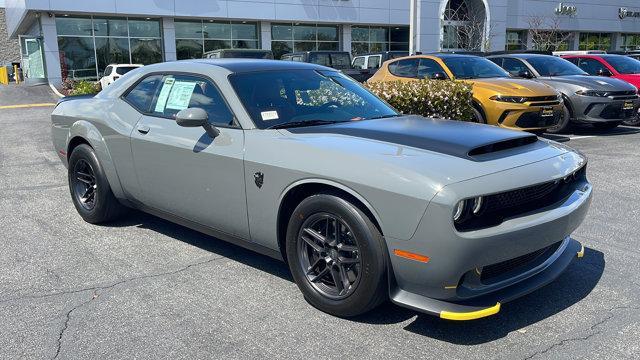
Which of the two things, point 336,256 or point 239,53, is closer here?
point 336,256

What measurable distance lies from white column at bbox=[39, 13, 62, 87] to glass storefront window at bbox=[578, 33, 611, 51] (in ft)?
133

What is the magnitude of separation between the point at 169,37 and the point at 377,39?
14409mm

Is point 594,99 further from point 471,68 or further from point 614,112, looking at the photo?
point 471,68

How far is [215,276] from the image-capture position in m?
4.11

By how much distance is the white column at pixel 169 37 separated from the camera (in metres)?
30.6

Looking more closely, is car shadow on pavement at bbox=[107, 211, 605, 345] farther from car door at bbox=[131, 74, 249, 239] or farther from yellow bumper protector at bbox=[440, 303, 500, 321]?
car door at bbox=[131, 74, 249, 239]

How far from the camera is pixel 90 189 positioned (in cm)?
544

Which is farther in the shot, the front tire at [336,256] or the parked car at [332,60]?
the parked car at [332,60]

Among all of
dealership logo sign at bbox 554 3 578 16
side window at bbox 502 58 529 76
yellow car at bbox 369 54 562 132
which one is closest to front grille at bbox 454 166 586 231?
yellow car at bbox 369 54 562 132

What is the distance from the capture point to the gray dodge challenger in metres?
2.96

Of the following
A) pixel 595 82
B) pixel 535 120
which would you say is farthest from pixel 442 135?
pixel 595 82

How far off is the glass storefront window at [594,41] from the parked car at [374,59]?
33389 mm

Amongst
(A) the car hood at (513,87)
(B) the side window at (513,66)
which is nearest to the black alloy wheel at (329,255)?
(A) the car hood at (513,87)

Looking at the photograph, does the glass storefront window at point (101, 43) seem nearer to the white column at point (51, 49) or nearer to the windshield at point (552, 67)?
the white column at point (51, 49)
